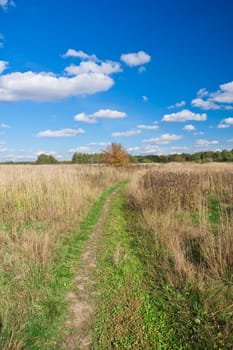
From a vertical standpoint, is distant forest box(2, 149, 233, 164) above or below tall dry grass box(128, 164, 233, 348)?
above

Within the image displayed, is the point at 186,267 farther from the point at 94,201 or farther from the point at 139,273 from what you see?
the point at 94,201

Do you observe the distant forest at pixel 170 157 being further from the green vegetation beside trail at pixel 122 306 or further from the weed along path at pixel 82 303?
the green vegetation beside trail at pixel 122 306

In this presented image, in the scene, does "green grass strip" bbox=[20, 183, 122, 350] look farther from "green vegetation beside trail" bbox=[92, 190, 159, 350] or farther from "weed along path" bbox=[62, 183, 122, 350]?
"green vegetation beside trail" bbox=[92, 190, 159, 350]

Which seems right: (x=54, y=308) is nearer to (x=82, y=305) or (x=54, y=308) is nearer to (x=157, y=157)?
(x=82, y=305)

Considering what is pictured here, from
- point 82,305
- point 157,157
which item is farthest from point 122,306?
point 157,157

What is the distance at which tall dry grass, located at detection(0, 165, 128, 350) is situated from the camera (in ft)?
9.36

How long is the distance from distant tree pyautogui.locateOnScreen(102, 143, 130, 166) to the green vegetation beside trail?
2624cm

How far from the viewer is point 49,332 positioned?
2600 millimetres

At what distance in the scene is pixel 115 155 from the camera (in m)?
31.2

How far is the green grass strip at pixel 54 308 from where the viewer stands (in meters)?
2.47

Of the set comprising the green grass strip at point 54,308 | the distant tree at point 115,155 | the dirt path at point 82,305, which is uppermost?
the distant tree at point 115,155

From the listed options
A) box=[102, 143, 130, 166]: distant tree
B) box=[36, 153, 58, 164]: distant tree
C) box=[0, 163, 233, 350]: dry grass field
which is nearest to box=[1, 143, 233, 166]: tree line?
box=[36, 153, 58, 164]: distant tree

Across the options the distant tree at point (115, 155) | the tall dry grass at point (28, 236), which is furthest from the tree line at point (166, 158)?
the tall dry grass at point (28, 236)

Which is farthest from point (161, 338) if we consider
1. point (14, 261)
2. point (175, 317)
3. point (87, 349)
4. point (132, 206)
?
point (132, 206)
